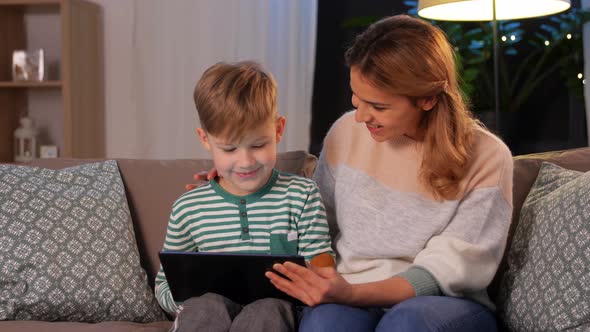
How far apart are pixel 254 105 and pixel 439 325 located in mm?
570

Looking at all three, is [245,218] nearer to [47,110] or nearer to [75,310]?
[75,310]

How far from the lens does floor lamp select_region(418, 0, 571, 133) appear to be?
3.00 meters

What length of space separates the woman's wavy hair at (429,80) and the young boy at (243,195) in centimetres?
23

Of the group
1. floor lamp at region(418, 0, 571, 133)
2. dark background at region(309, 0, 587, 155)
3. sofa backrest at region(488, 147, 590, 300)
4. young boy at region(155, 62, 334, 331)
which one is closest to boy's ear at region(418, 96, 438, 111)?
young boy at region(155, 62, 334, 331)

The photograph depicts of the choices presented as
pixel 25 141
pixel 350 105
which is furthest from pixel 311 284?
pixel 25 141

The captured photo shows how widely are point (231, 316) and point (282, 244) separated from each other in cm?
22

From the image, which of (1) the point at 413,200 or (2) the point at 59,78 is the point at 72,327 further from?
(2) the point at 59,78

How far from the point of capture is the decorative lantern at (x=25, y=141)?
4.03 meters

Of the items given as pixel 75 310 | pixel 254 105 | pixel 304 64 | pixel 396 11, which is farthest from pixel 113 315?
pixel 396 11

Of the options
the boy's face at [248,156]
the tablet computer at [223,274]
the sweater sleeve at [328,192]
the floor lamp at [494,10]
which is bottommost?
the tablet computer at [223,274]

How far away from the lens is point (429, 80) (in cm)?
165

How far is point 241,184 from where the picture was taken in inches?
67.6

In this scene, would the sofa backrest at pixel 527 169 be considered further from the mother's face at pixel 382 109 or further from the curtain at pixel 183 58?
the curtain at pixel 183 58

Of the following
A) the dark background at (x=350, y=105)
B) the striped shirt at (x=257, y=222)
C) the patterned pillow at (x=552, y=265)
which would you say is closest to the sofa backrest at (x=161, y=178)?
the patterned pillow at (x=552, y=265)
